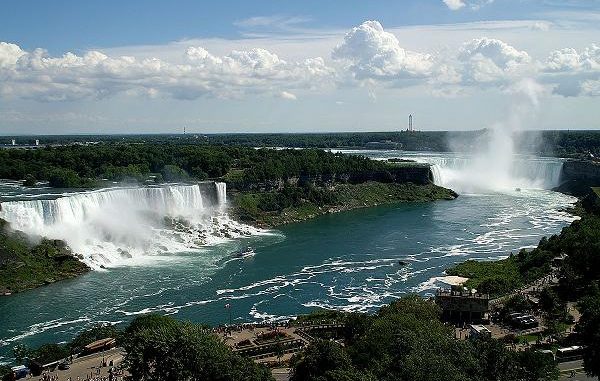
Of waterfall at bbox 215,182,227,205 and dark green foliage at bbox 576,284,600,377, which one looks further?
waterfall at bbox 215,182,227,205

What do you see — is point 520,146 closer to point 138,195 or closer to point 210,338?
point 138,195

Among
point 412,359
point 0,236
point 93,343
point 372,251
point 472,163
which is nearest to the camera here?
point 412,359

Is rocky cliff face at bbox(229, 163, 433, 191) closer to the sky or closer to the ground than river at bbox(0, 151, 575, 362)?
closer to the sky

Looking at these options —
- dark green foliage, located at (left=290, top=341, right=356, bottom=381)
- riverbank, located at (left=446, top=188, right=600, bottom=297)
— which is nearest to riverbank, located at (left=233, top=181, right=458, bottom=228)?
riverbank, located at (left=446, top=188, right=600, bottom=297)

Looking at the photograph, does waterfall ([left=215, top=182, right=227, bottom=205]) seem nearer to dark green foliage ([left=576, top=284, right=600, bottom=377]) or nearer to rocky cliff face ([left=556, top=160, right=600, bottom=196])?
dark green foliage ([left=576, top=284, right=600, bottom=377])

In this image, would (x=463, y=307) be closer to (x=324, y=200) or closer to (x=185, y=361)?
(x=185, y=361)

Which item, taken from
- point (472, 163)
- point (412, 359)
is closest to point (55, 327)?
point (412, 359)

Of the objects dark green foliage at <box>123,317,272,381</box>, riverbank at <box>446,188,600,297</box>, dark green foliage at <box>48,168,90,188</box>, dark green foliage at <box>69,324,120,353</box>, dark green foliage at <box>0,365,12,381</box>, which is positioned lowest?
dark green foliage at <box>0,365,12,381</box>
